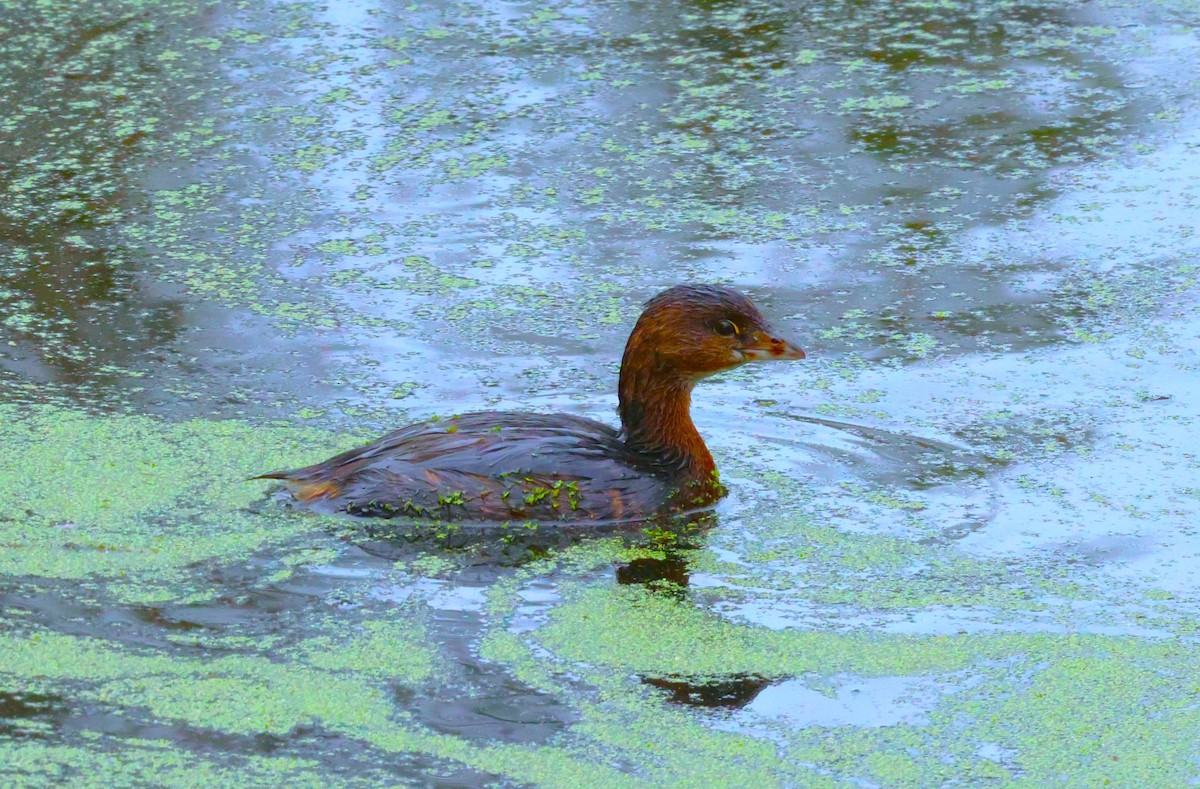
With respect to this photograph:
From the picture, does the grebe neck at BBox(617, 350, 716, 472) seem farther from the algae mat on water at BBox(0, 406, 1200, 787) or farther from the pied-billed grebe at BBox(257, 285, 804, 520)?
the algae mat on water at BBox(0, 406, 1200, 787)

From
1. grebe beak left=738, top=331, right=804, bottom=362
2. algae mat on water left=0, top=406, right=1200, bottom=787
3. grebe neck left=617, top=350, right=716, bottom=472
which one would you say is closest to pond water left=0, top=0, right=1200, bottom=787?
algae mat on water left=0, top=406, right=1200, bottom=787

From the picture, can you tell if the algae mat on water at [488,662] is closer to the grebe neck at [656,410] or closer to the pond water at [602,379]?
the pond water at [602,379]

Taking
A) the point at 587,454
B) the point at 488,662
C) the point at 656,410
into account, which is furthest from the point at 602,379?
the point at 488,662

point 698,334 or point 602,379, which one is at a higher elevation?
point 698,334

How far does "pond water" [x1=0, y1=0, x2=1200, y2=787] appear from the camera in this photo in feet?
14.3

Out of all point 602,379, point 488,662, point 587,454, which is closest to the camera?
point 488,662

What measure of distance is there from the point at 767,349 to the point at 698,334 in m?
0.25

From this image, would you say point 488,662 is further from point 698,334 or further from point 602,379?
point 602,379

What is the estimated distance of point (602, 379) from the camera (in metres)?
6.56

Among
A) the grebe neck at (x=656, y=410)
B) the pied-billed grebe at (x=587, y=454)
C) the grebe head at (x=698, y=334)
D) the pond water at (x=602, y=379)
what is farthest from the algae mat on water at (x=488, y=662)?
the grebe head at (x=698, y=334)

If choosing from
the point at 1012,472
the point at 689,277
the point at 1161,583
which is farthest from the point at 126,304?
the point at 1161,583

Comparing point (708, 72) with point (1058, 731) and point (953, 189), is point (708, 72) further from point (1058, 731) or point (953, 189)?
point (1058, 731)

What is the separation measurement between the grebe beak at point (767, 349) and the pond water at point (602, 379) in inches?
13.8

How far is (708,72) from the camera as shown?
9.91 m
